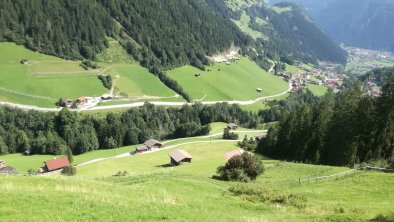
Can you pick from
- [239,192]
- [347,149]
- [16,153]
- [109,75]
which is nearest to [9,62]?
[109,75]

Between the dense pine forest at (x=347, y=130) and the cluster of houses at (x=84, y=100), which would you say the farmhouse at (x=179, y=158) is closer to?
the dense pine forest at (x=347, y=130)

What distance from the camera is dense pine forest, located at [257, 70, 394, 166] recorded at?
77.9m

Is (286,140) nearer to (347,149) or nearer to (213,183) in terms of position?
(347,149)

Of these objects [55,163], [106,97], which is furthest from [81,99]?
[55,163]

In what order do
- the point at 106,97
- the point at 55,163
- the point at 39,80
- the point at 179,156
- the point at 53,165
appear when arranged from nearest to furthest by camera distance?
1. the point at 179,156
2. the point at 53,165
3. the point at 55,163
4. the point at 39,80
5. the point at 106,97

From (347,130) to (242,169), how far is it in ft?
114

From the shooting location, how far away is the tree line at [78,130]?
14562 cm

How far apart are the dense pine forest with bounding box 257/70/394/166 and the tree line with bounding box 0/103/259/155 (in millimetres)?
80340

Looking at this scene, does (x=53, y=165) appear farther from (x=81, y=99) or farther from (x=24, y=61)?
(x=24, y=61)

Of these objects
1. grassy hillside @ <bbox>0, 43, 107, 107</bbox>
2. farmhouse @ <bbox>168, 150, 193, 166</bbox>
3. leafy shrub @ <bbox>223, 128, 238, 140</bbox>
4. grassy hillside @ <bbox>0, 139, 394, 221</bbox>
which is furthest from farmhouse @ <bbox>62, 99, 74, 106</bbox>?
grassy hillside @ <bbox>0, 139, 394, 221</bbox>

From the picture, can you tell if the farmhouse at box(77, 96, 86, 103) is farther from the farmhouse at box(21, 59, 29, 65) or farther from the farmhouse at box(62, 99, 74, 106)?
the farmhouse at box(21, 59, 29, 65)

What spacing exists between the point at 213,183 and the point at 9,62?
165m

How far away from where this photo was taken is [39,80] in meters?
178

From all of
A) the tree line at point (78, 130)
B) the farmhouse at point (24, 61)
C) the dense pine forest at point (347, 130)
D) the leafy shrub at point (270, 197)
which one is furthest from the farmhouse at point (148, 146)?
the leafy shrub at point (270, 197)
